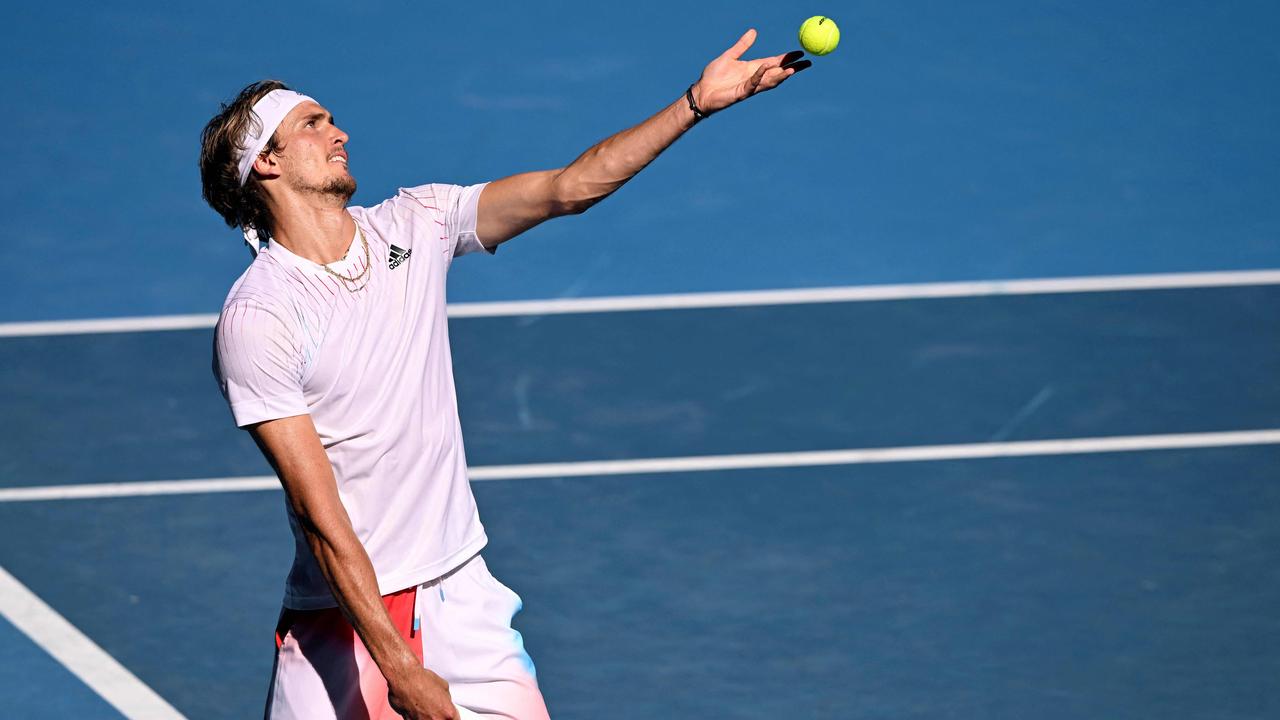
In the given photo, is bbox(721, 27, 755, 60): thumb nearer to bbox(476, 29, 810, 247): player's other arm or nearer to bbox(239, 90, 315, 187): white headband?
bbox(476, 29, 810, 247): player's other arm

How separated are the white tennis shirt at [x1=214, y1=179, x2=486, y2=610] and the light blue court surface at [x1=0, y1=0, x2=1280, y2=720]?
200cm

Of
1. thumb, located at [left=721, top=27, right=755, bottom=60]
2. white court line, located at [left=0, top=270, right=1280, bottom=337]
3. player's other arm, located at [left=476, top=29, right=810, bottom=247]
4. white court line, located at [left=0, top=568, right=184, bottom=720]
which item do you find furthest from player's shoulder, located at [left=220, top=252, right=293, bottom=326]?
white court line, located at [left=0, top=270, right=1280, bottom=337]

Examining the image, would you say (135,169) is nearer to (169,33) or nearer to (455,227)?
(169,33)

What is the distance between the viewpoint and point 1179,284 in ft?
30.5

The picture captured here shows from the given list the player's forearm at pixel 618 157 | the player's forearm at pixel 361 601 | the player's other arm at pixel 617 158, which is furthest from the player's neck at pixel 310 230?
the player's forearm at pixel 361 601

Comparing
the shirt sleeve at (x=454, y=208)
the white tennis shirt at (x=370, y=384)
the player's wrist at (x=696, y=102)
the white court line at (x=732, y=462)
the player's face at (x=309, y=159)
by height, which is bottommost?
the white court line at (x=732, y=462)

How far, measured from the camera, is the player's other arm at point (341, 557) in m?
4.19

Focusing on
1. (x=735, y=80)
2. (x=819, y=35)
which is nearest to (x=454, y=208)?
(x=735, y=80)

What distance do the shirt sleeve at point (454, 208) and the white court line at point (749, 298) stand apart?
14.0 ft

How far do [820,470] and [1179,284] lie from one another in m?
2.54

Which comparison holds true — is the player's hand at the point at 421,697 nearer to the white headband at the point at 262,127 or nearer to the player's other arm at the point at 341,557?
the player's other arm at the point at 341,557

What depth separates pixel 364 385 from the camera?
14.5ft

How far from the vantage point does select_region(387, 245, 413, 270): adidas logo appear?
462cm

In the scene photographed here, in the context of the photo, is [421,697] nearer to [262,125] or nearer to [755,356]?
[262,125]
